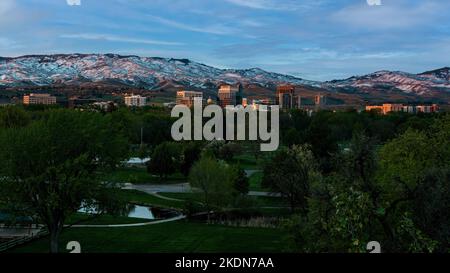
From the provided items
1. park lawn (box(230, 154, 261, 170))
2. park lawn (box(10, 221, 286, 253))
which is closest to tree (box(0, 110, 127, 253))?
park lawn (box(10, 221, 286, 253))

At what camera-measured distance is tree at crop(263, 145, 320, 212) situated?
37062 mm

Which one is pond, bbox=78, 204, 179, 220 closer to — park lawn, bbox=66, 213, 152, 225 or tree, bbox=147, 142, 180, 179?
park lawn, bbox=66, 213, 152, 225

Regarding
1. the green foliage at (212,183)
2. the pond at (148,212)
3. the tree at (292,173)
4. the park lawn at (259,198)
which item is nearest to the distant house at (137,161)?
the park lawn at (259,198)

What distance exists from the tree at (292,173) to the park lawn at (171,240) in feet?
16.1

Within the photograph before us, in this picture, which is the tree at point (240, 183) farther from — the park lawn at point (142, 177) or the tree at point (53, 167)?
the tree at point (53, 167)

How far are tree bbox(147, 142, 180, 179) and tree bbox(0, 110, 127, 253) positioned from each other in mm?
31841

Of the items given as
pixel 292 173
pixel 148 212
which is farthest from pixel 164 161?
pixel 292 173

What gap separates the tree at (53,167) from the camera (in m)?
25.2

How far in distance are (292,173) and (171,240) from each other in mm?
14110
